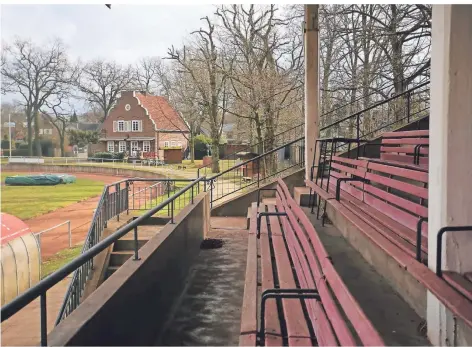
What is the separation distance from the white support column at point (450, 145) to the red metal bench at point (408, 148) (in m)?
1.83

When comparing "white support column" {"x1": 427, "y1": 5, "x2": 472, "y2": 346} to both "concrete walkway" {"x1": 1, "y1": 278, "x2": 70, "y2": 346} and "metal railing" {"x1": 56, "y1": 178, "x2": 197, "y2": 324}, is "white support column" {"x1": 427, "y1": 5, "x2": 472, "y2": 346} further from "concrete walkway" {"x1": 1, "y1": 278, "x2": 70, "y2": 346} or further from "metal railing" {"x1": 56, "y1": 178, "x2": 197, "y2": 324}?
"concrete walkway" {"x1": 1, "y1": 278, "x2": 70, "y2": 346}

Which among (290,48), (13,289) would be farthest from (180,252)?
(290,48)

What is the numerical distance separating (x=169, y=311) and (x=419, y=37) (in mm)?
11498

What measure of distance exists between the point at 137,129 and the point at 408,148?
183 ft

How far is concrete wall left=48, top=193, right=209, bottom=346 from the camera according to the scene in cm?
243

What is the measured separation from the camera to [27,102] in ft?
188

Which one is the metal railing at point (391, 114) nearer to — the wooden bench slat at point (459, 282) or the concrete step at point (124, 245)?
the concrete step at point (124, 245)

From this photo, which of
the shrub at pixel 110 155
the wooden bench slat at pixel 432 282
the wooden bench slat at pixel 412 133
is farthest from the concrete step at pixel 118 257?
the shrub at pixel 110 155

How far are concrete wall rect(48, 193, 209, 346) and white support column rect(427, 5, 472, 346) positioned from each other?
1985mm

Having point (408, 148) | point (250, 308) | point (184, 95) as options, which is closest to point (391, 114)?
point (408, 148)

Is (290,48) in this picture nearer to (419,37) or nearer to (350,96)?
(350,96)

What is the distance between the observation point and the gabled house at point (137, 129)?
2243 inches

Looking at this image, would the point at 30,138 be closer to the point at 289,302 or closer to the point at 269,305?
the point at 269,305

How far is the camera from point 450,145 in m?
2.44
